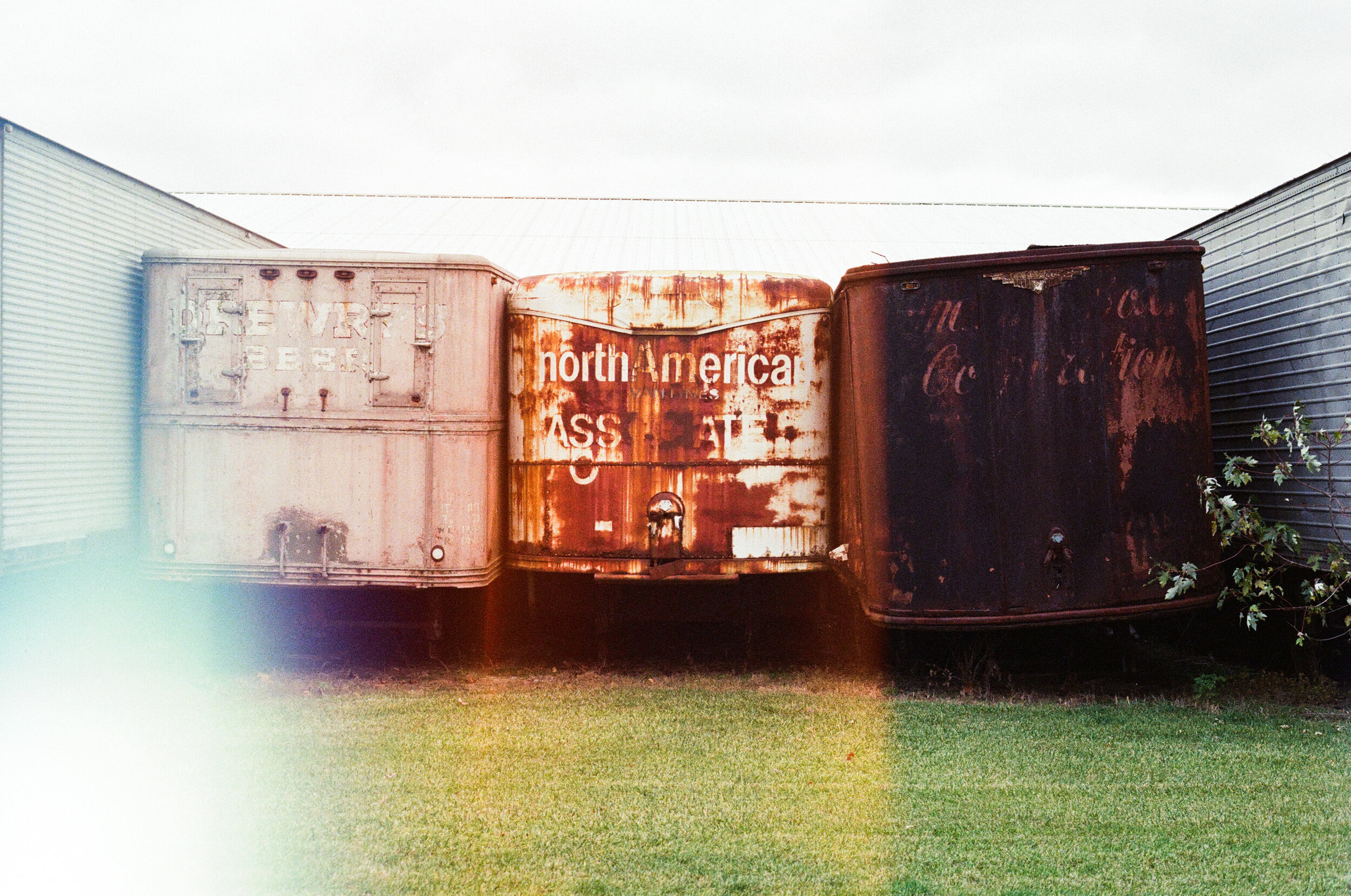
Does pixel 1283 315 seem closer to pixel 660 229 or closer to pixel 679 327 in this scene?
pixel 679 327

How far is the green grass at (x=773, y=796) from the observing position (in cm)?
401

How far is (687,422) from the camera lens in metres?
7.34

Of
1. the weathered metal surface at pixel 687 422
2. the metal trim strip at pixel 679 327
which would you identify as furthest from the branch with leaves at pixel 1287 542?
the metal trim strip at pixel 679 327

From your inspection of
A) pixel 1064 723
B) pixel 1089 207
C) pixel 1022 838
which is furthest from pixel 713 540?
pixel 1089 207

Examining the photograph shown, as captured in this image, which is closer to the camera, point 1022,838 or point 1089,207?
point 1022,838

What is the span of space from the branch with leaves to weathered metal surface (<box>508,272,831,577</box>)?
8.94 feet

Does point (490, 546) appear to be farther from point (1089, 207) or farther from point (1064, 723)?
point (1089, 207)

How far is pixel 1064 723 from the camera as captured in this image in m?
6.19

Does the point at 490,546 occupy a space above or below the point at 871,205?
below

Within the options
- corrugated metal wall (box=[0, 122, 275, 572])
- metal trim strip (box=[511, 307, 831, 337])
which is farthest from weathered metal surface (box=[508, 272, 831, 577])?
corrugated metal wall (box=[0, 122, 275, 572])

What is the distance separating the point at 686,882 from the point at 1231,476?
4727 millimetres

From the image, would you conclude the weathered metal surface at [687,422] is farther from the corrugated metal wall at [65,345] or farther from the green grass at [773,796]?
the corrugated metal wall at [65,345]

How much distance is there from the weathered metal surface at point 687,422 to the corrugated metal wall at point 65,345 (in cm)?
327

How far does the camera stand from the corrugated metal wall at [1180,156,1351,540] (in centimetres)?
662
